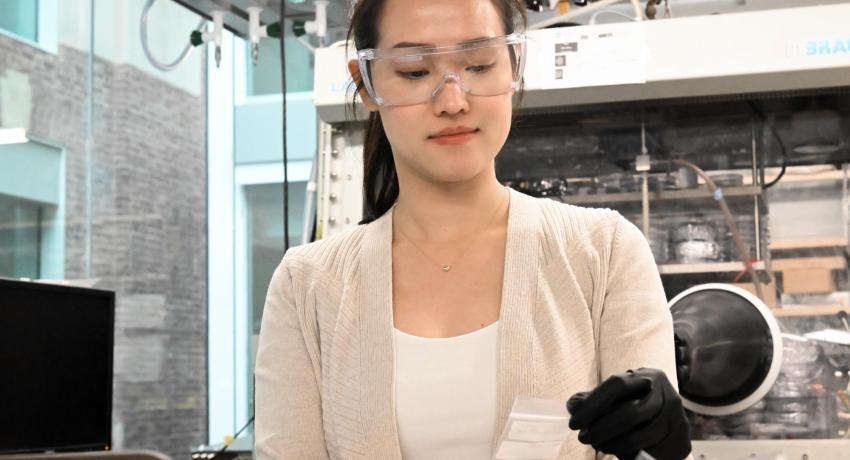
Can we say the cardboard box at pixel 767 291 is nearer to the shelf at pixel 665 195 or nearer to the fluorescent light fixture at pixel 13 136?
the shelf at pixel 665 195

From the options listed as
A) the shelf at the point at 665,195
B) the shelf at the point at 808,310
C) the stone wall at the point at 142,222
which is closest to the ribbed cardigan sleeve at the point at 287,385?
the shelf at the point at 665,195

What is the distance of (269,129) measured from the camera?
4219 mm

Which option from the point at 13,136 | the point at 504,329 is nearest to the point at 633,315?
the point at 504,329

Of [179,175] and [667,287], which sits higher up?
[179,175]

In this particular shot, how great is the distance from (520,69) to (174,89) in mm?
3095

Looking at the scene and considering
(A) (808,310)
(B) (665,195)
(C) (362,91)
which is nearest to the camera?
(C) (362,91)

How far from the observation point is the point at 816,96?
226cm

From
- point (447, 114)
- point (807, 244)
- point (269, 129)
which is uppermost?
point (269, 129)

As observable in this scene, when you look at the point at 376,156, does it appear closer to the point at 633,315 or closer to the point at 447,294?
the point at 447,294

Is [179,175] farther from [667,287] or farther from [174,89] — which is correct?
[667,287]

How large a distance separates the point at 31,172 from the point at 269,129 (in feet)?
3.59

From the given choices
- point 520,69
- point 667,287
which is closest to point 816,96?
point 667,287

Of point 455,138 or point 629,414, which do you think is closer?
point 629,414

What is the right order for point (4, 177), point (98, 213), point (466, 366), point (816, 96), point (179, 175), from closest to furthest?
point (466, 366) < point (816, 96) < point (4, 177) < point (98, 213) < point (179, 175)
